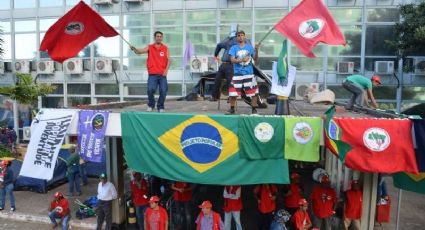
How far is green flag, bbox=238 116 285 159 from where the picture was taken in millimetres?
7559

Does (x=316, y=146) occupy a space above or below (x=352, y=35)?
below

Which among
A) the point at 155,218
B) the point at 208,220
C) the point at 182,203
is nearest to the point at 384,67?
the point at 182,203

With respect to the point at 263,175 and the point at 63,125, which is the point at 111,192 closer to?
the point at 63,125

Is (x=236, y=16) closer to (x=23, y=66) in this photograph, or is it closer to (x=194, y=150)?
(x=194, y=150)

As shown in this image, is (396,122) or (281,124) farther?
(281,124)

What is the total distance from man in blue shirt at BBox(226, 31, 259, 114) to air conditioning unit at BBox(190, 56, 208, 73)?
999cm

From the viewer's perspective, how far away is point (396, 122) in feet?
22.8

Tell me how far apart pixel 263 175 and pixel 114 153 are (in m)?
4.60

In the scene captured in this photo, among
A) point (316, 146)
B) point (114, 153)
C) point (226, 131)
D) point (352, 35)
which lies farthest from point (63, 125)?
point (352, 35)

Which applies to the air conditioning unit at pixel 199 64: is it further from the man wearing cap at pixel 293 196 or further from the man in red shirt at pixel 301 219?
the man in red shirt at pixel 301 219

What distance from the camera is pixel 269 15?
59.7ft

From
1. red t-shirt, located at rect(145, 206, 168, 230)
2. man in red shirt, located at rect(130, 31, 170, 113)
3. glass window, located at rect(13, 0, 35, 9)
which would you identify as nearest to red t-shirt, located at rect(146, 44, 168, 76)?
man in red shirt, located at rect(130, 31, 170, 113)

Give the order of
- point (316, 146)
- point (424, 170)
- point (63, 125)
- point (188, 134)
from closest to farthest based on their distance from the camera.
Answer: point (424, 170) → point (316, 146) → point (188, 134) → point (63, 125)

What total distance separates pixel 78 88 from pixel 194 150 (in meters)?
14.8
